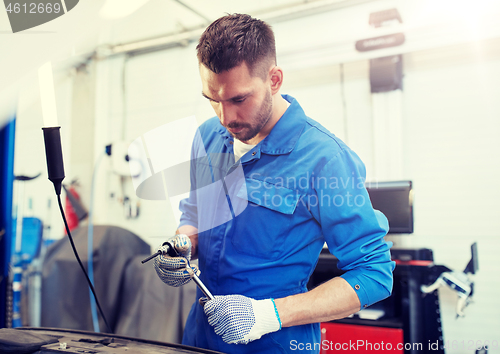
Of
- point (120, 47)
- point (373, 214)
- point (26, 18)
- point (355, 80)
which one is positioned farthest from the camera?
point (120, 47)

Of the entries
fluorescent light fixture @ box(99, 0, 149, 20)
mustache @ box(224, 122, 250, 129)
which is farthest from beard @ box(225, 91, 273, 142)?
fluorescent light fixture @ box(99, 0, 149, 20)

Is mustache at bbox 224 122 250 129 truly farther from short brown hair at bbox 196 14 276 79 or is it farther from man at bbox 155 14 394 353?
short brown hair at bbox 196 14 276 79

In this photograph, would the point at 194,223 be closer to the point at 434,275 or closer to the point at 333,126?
the point at 333,126

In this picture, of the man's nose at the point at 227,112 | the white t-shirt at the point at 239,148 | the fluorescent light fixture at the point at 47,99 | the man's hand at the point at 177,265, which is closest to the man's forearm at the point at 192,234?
the man's hand at the point at 177,265

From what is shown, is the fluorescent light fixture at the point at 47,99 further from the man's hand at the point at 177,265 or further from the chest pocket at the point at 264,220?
the chest pocket at the point at 264,220

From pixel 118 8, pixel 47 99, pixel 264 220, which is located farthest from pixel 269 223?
pixel 118 8

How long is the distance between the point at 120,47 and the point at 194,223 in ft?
6.08

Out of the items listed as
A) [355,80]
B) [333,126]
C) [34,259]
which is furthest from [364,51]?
[34,259]

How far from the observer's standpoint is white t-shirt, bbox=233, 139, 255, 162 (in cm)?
113

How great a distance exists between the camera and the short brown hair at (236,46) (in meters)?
0.97

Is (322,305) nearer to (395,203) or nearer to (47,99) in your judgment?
(395,203)

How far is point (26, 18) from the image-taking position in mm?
1896

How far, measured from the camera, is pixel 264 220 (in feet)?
3.41

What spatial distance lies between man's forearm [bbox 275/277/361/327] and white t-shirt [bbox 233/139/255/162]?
457mm
